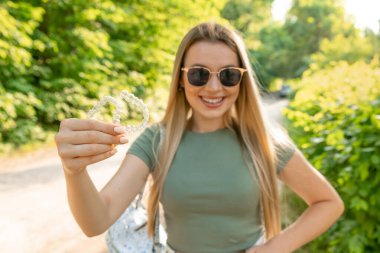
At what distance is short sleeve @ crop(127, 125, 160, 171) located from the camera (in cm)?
167

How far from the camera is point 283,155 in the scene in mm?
1730

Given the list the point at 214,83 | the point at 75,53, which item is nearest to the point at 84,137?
the point at 214,83

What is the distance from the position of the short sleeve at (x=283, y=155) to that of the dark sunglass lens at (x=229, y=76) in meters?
0.38

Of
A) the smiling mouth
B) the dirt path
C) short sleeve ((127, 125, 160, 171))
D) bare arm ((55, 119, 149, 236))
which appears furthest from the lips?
the dirt path

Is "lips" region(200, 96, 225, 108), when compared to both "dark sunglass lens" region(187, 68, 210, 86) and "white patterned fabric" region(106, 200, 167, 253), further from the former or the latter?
"white patterned fabric" region(106, 200, 167, 253)

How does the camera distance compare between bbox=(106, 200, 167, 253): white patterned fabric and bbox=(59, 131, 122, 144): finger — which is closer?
bbox=(59, 131, 122, 144): finger

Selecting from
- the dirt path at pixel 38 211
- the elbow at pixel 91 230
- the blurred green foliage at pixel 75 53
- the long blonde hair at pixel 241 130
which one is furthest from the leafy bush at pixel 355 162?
the blurred green foliage at pixel 75 53

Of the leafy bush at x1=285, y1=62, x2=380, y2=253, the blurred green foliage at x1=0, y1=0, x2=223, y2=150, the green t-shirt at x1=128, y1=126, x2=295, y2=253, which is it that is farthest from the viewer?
the blurred green foliage at x1=0, y1=0, x2=223, y2=150

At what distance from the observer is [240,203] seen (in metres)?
1.62

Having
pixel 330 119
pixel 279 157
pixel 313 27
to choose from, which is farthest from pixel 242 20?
pixel 279 157

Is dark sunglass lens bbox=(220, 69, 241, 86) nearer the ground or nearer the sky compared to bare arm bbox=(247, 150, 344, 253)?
nearer the sky

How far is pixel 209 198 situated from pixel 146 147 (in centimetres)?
36

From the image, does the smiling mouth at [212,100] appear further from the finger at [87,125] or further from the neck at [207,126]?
the finger at [87,125]

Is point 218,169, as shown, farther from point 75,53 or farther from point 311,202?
point 75,53
